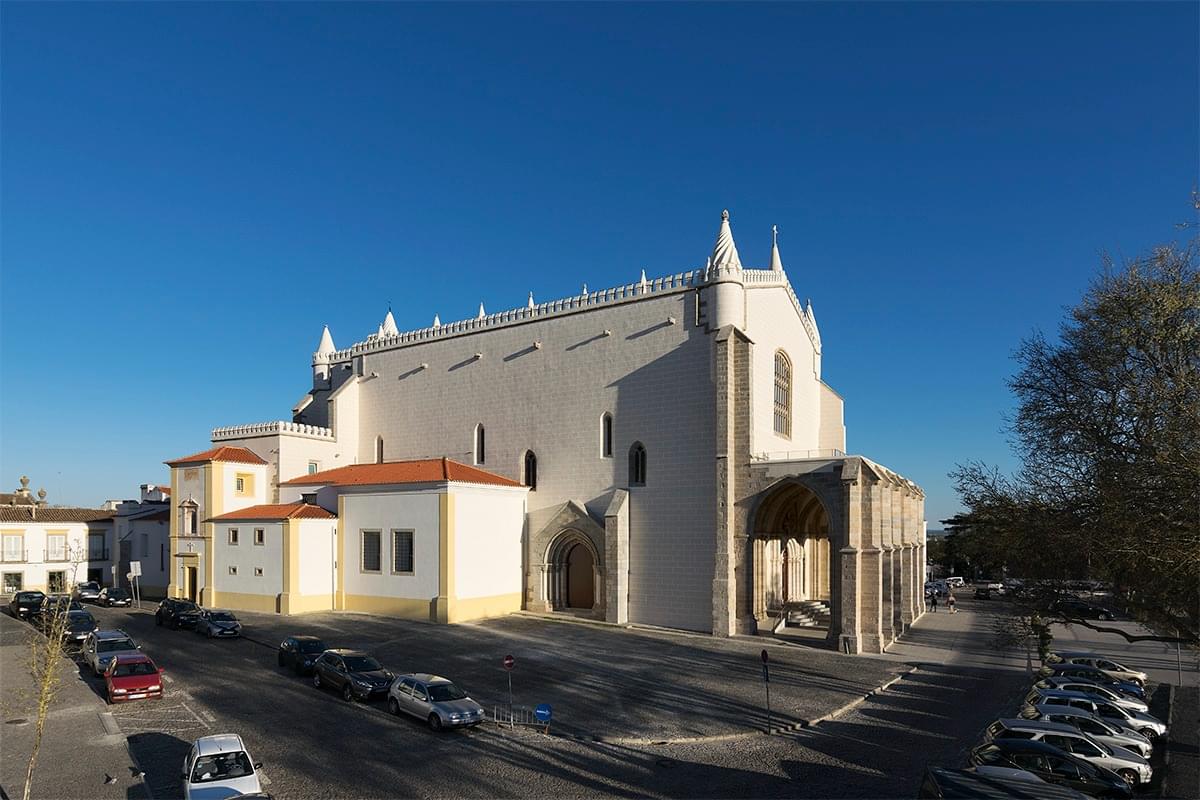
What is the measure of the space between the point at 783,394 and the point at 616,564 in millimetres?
12327

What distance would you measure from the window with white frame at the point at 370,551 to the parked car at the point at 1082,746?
27781mm

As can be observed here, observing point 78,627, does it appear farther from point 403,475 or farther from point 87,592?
point 87,592

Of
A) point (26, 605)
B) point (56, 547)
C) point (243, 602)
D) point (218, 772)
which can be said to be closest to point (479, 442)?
point (243, 602)

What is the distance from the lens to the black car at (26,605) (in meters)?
36.4

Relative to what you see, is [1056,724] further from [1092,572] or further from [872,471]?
[872,471]

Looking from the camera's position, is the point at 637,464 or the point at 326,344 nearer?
the point at 637,464

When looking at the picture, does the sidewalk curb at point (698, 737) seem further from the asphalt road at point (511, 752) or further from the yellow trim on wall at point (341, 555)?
the yellow trim on wall at point (341, 555)

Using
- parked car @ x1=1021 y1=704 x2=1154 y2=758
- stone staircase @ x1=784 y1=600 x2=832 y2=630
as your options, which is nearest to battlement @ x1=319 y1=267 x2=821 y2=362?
stone staircase @ x1=784 y1=600 x2=832 y2=630

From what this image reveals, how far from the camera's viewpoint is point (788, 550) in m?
42.6

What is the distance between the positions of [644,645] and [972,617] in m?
24.6

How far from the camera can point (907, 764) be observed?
53.1ft

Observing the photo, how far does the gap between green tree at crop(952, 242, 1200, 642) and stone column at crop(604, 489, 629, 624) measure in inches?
625

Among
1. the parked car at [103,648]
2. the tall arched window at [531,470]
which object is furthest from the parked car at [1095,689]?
the parked car at [103,648]

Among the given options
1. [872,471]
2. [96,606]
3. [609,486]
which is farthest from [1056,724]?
[96,606]
